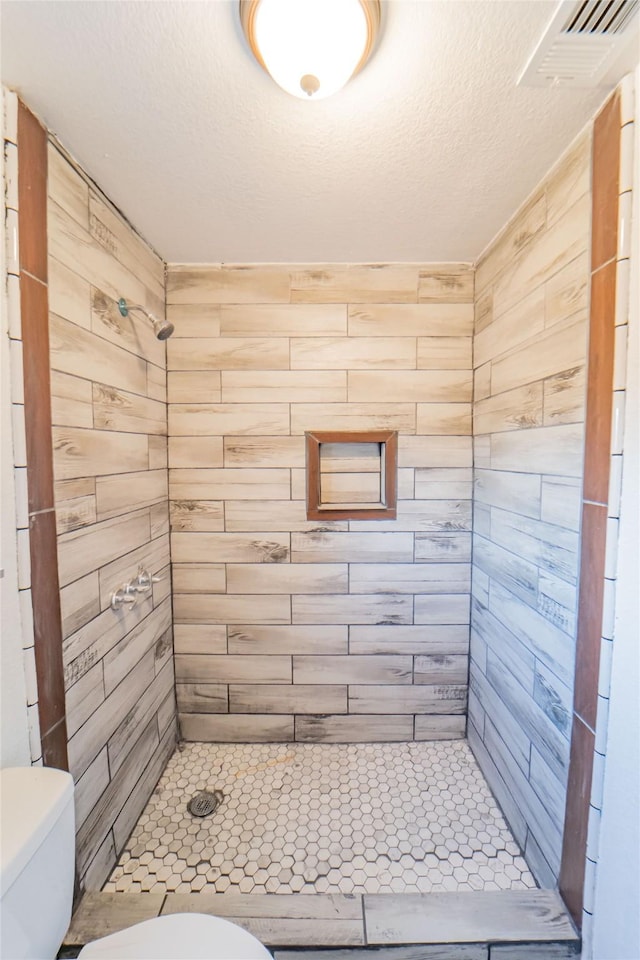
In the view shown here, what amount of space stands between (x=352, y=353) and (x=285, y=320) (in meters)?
0.34

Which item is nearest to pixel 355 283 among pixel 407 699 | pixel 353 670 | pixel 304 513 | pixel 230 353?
pixel 230 353

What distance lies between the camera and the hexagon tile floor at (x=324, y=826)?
1.19 m

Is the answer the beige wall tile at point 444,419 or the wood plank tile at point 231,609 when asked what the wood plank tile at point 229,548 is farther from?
the beige wall tile at point 444,419

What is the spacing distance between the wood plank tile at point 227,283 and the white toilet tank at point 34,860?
1718 mm

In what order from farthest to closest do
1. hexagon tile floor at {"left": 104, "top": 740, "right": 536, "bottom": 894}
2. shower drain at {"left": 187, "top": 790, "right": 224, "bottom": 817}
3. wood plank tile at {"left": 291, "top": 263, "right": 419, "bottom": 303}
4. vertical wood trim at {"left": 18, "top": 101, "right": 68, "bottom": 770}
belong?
wood plank tile at {"left": 291, "top": 263, "right": 419, "bottom": 303}, shower drain at {"left": 187, "top": 790, "right": 224, "bottom": 817}, hexagon tile floor at {"left": 104, "top": 740, "right": 536, "bottom": 894}, vertical wood trim at {"left": 18, "top": 101, "right": 68, "bottom": 770}

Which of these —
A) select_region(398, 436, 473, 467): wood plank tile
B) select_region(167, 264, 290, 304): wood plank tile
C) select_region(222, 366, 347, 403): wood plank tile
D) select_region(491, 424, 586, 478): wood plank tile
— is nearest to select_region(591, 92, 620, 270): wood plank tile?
select_region(491, 424, 586, 478): wood plank tile

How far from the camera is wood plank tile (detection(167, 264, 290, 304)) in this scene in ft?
5.40

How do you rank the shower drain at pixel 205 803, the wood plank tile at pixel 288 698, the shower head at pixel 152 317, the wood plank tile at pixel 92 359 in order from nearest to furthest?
the wood plank tile at pixel 92 359, the shower head at pixel 152 317, the shower drain at pixel 205 803, the wood plank tile at pixel 288 698

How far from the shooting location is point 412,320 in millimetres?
1654

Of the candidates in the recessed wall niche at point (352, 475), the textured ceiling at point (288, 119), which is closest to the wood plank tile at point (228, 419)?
the recessed wall niche at point (352, 475)

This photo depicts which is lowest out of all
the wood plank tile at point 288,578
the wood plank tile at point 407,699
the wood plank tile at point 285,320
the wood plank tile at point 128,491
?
the wood plank tile at point 407,699

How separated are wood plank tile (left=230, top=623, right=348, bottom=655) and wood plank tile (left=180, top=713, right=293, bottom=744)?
334mm

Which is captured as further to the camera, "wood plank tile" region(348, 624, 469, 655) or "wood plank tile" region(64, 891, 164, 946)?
"wood plank tile" region(348, 624, 469, 655)

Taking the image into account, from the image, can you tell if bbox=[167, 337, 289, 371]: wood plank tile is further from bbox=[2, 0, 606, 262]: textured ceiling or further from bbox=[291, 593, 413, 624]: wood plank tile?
bbox=[291, 593, 413, 624]: wood plank tile
